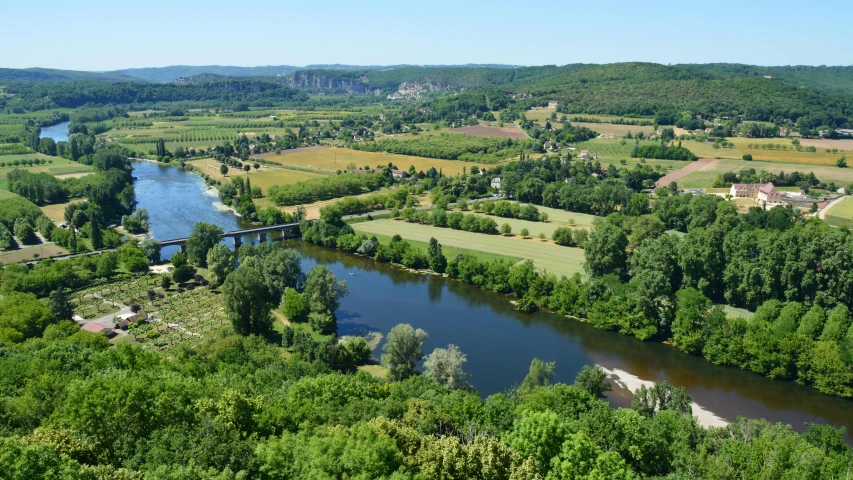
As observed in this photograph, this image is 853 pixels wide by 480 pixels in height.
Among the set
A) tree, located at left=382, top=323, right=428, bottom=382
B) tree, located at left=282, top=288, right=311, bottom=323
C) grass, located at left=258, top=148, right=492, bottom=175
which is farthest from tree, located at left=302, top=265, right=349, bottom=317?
grass, located at left=258, top=148, right=492, bottom=175

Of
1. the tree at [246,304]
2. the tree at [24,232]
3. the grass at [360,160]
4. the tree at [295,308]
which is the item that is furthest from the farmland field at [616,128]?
the tree at [24,232]

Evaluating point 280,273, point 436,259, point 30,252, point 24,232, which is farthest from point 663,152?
point 24,232

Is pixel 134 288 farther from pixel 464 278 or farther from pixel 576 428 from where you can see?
pixel 576 428

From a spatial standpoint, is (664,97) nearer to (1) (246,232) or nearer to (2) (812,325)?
(1) (246,232)

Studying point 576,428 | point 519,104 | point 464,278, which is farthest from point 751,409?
point 519,104

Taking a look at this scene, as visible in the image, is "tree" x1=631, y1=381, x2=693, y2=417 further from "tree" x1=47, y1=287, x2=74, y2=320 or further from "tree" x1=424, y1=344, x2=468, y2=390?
"tree" x1=47, y1=287, x2=74, y2=320
